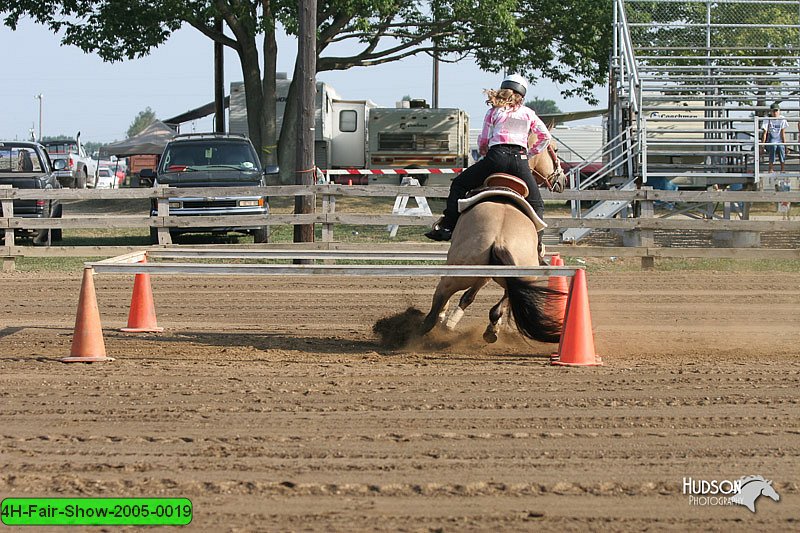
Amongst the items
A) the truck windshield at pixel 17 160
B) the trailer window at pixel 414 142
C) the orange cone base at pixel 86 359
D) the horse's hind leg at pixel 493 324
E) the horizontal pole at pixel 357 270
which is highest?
the trailer window at pixel 414 142

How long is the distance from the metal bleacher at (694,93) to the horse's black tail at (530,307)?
1073 centimetres

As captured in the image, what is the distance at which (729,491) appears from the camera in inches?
187

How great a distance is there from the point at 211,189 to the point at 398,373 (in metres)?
10.2

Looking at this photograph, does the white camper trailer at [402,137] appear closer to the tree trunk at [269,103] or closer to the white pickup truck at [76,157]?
the tree trunk at [269,103]

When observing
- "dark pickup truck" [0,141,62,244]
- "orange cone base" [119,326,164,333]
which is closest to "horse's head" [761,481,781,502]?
"orange cone base" [119,326,164,333]

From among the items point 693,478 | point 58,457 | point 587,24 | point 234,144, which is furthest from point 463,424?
point 587,24

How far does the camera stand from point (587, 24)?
28906mm

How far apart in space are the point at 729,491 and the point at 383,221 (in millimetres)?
12036

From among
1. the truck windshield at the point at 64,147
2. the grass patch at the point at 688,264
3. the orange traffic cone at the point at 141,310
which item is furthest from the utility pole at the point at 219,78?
the orange traffic cone at the point at 141,310

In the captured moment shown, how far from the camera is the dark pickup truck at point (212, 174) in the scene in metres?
18.1

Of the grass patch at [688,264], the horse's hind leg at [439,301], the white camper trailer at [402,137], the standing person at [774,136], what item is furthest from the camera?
the white camper trailer at [402,137]

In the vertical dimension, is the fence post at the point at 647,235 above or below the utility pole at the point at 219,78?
below

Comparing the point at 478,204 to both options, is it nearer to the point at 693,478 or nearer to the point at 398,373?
the point at 398,373

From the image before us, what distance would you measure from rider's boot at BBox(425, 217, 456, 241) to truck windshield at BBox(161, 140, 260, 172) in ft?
35.2
